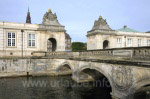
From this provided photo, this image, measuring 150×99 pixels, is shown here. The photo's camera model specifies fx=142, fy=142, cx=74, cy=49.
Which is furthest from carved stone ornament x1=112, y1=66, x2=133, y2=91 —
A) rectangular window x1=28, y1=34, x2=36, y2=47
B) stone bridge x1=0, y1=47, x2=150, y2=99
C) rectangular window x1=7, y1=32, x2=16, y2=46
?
rectangular window x1=7, y1=32, x2=16, y2=46

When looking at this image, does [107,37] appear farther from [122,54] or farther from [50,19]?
[122,54]

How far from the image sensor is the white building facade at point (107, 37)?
26016 mm

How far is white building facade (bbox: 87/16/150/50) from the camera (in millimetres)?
26016

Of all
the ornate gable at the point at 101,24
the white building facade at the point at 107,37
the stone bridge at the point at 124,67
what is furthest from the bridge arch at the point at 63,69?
the ornate gable at the point at 101,24

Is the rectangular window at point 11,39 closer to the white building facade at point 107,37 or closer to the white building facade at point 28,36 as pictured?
the white building facade at point 28,36

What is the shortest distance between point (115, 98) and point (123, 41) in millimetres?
20877

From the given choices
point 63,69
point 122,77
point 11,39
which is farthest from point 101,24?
point 122,77

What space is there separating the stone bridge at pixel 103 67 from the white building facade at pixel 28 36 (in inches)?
75.9

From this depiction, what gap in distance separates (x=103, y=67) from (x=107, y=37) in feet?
52.6

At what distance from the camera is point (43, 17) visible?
25.3 metres

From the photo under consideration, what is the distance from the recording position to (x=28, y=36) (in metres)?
23.3

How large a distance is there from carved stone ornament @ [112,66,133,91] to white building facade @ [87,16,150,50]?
15575 millimetres

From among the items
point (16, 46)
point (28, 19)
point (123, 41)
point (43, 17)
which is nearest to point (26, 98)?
point (16, 46)

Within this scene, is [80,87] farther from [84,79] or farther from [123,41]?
[123,41]
